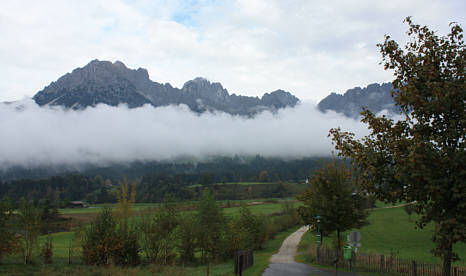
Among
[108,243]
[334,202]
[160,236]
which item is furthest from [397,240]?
[108,243]

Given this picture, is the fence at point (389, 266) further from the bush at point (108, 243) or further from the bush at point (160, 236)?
the bush at point (108, 243)

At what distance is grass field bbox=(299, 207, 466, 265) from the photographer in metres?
43.5

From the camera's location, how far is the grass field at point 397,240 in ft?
143

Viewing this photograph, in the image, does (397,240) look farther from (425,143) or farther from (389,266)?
(425,143)

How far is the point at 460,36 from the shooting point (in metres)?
12.3

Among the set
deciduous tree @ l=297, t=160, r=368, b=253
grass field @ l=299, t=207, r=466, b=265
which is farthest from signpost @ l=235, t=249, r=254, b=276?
grass field @ l=299, t=207, r=466, b=265

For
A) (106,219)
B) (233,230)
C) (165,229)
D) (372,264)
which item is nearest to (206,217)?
(233,230)

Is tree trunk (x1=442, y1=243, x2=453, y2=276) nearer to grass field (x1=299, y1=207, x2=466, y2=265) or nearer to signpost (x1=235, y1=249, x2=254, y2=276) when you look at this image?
signpost (x1=235, y1=249, x2=254, y2=276)

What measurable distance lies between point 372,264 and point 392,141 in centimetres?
1919

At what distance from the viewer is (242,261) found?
81.5 ft

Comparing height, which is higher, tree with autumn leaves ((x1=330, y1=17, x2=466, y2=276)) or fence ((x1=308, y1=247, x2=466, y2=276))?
tree with autumn leaves ((x1=330, y1=17, x2=466, y2=276))

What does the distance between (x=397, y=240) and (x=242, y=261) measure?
43463 mm

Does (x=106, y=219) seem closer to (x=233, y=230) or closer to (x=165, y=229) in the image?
(x=165, y=229)

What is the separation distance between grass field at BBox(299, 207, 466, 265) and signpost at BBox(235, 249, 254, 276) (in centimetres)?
901
